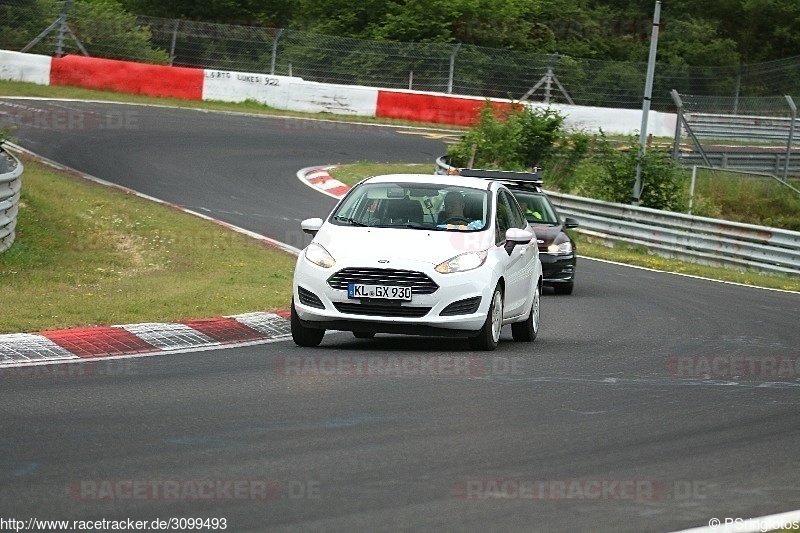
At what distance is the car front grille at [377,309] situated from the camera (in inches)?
460

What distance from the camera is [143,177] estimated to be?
27141mm

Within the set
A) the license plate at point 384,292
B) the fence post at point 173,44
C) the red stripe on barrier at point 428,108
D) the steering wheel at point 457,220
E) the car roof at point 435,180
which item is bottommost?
the license plate at point 384,292

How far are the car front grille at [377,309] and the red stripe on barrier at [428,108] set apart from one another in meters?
31.8

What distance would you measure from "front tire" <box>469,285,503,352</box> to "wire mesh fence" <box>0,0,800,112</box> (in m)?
30.5

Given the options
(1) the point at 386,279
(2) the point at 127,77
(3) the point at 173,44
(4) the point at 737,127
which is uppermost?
(3) the point at 173,44

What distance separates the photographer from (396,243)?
11.9m

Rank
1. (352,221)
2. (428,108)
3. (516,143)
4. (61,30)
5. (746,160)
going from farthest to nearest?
(428,108) < (61,30) < (746,160) < (516,143) < (352,221)

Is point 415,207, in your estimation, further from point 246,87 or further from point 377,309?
point 246,87

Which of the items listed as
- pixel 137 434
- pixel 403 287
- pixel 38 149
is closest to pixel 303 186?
pixel 38 149

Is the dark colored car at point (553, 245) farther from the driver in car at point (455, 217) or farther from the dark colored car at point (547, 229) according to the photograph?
the driver in car at point (455, 217)

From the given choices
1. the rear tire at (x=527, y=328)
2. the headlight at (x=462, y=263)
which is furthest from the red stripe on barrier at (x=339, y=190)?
the headlight at (x=462, y=263)

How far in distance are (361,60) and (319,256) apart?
31.4 metres

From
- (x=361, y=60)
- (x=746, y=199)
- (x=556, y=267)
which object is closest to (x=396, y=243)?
(x=556, y=267)

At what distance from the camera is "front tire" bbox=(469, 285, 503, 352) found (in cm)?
1206
